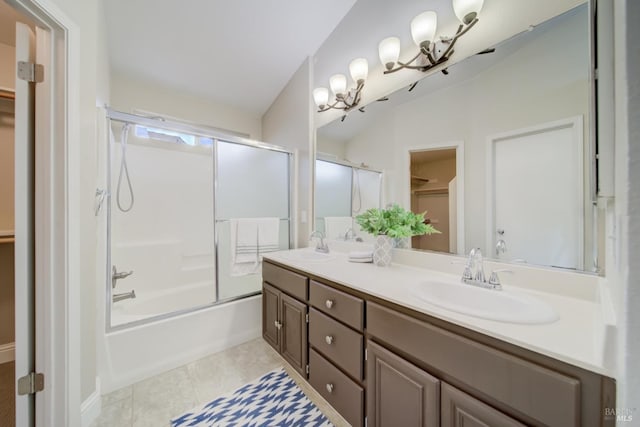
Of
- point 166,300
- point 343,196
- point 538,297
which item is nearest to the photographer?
point 538,297

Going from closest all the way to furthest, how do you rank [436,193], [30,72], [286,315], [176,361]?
[30,72], [436,193], [286,315], [176,361]

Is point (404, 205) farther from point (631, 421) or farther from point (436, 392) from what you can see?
point (631, 421)

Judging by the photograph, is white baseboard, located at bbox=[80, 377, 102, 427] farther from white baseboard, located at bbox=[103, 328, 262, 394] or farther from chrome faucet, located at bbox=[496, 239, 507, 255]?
chrome faucet, located at bbox=[496, 239, 507, 255]

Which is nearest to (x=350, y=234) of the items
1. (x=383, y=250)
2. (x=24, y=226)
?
(x=383, y=250)

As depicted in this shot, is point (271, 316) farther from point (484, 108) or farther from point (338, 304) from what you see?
point (484, 108)

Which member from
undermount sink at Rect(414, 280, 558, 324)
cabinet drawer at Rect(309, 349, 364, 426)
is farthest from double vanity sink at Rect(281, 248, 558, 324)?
cabinet drawer at Rect(309, 349, 364, 426)

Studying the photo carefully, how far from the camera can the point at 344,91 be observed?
6.79 ft

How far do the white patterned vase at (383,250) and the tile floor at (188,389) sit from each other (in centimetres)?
91

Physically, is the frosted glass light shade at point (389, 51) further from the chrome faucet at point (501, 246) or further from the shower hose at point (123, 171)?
the shower hose at point (123, 171)

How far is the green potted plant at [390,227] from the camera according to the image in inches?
56.7

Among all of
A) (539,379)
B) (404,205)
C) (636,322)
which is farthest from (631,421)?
(404,205)

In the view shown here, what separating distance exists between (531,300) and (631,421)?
0.82m

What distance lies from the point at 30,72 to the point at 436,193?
213 cm

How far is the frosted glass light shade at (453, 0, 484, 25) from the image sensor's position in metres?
1.20
